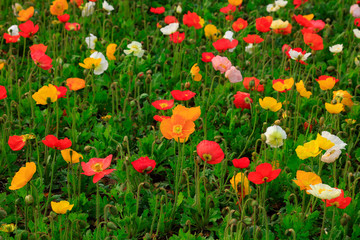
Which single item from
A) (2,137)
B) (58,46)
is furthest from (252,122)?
(58,46)

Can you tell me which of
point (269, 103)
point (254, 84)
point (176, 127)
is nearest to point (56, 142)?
point (176, 127)

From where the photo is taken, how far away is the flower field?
2.17 metres

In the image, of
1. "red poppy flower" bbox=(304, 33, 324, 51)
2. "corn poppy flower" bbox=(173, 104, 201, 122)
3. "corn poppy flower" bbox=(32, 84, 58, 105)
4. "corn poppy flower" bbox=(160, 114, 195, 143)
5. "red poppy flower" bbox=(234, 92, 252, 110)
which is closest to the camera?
"corn poppy flower" bbox=(160, 114, 195, 143)

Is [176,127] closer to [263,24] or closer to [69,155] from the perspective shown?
[69,155]

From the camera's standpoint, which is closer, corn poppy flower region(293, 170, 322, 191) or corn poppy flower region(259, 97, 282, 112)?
corn poppy flower region(293, 170, 322, 191)

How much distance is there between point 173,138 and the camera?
285 centimetres

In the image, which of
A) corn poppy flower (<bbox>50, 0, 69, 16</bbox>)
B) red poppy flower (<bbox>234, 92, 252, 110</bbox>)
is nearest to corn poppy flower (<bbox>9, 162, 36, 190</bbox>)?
red poppy flower (<bbox>234, 92, 252, 110</bbox>)

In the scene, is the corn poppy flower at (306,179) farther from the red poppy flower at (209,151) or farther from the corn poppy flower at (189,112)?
the corn poppy flower at (189,112)

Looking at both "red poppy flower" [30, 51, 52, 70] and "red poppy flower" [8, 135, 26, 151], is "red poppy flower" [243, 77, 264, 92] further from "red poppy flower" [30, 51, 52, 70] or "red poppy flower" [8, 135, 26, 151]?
"red poppy flower" [8, 135, 26, 151]

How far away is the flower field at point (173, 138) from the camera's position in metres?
2.17

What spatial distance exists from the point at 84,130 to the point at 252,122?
1020 mm

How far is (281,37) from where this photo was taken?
4.38 meters

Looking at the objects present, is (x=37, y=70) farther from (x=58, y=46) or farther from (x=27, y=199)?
(x=27, y=199)

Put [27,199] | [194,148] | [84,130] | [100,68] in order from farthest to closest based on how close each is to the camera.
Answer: [100,68]
[84,130]
[194,148]
[27,199]
